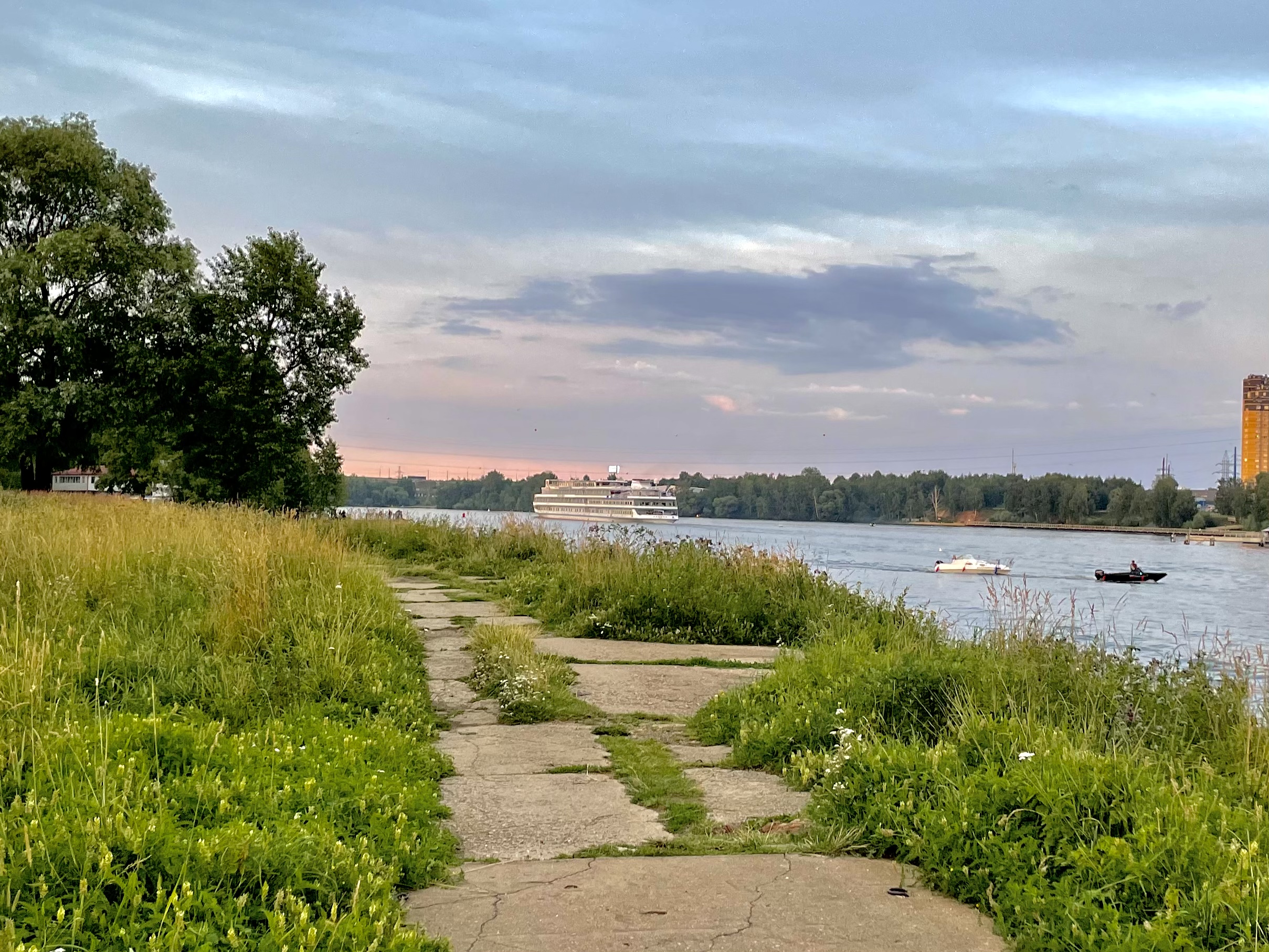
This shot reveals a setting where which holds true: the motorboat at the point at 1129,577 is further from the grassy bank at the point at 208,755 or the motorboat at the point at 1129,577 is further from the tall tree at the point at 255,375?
the grassy bank at the point at 208,755

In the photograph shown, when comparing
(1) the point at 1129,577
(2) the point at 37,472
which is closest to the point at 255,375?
(2) the point at 37,472

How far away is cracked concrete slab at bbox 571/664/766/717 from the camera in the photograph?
643cm

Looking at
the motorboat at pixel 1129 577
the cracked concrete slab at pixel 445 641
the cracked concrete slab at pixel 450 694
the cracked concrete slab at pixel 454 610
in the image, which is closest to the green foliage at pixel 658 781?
the cracked concrete slab at pixel 450 694

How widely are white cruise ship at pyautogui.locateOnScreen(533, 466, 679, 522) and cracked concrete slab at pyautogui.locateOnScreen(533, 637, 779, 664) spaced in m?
73.1

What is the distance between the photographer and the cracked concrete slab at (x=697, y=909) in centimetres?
285

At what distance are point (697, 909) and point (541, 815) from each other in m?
1.22

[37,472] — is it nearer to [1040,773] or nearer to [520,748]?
[520,748]

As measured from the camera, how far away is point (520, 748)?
5309 millimetres

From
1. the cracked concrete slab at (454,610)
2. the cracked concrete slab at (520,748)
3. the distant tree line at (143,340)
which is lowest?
the cracked concrete slab at (520,748)

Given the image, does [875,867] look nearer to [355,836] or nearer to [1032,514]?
[355,836]

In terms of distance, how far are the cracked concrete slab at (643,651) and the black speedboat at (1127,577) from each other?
37.2 meters

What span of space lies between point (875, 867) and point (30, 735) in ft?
10.8

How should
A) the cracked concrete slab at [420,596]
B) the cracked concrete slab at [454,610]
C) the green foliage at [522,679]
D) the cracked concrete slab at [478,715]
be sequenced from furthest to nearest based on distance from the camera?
1. the cracked concrete slab at [420,596]
2. the cracked concrete slab at [454,610]
3. the green foliage at [522,679]
4. the cracked concrete slab at [478,715]

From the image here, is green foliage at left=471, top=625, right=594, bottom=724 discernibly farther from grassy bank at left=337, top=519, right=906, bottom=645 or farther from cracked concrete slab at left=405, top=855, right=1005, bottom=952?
cracked concrete slab at left=405, top=855, right=1005, bottom=952
